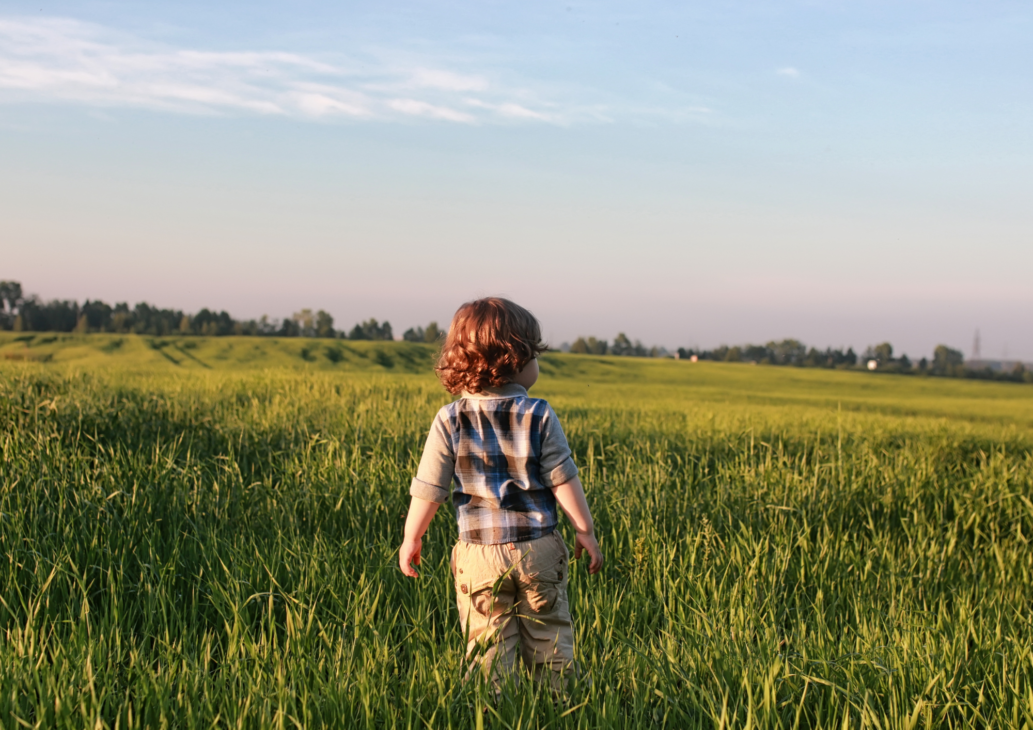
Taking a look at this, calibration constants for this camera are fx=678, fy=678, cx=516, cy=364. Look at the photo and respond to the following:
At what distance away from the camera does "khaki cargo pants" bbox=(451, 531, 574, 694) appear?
2.38 metres

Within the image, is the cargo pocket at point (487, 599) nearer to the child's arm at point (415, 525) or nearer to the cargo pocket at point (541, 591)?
the cargo pocket at point (541, 591)

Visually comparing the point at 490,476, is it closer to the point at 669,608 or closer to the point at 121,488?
the point at 669,608

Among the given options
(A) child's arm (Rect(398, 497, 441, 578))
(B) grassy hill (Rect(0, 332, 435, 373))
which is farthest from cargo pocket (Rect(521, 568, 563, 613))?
(B) grassy hill (Rect(0, 332, 435, 373))

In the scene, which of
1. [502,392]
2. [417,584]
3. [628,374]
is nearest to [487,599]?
[502,392]

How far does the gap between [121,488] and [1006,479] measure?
702cm

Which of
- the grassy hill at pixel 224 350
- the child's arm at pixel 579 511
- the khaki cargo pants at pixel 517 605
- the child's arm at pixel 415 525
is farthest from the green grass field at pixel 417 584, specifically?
the grassy hill at pixel 224 350

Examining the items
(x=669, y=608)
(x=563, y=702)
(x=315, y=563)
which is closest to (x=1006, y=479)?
(x=669, y=608)

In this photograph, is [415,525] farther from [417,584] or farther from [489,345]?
[417,584]

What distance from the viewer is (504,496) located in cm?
242

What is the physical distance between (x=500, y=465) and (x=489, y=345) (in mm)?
434

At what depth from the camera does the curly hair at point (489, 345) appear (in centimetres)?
242

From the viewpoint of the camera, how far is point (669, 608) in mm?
3160

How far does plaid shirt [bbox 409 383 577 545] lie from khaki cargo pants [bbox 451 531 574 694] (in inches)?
2.3

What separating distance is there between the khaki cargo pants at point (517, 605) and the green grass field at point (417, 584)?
0.14 m
